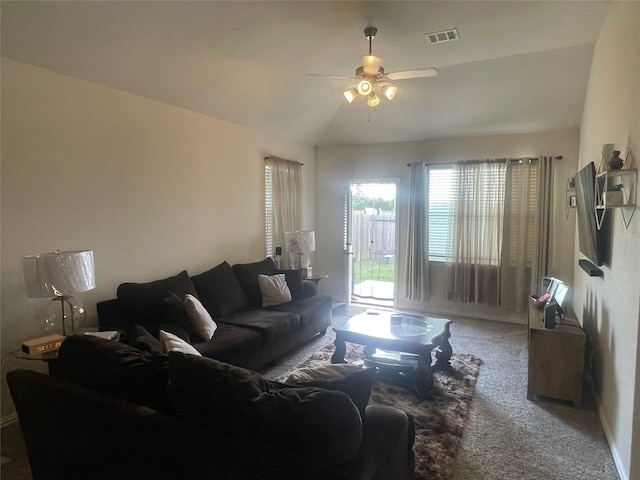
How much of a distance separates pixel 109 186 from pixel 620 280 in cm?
395

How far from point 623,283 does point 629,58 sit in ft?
4.79

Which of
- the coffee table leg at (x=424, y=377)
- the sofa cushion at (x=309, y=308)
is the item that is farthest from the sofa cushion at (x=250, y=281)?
the coffee table leg at (x=424, y=377)

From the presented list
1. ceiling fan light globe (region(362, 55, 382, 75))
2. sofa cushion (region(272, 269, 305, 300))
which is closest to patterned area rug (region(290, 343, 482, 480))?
sofa cushion (region(272, 269, 305, 300))

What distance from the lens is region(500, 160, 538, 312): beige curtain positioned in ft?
16.8

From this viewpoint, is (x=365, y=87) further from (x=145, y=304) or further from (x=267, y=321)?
(x=145, y=304)

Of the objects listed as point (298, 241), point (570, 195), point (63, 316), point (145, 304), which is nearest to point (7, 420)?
point (63, 316)

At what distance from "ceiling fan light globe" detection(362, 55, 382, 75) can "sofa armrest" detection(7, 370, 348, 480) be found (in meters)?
3.03

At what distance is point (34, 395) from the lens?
170 centimetres

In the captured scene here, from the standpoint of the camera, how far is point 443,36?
384 cm

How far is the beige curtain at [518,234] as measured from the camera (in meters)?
5.13

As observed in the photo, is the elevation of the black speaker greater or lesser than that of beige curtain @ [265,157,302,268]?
lesser

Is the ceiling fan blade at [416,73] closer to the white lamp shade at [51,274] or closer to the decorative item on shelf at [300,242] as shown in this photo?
the decorative item on shelf at [300,242]

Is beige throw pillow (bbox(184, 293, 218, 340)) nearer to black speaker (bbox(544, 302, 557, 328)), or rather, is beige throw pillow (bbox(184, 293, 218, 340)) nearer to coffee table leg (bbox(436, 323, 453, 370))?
coffee table leg (bbox(436, 323, 453, 370))

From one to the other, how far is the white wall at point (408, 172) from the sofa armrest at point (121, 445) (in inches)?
191
